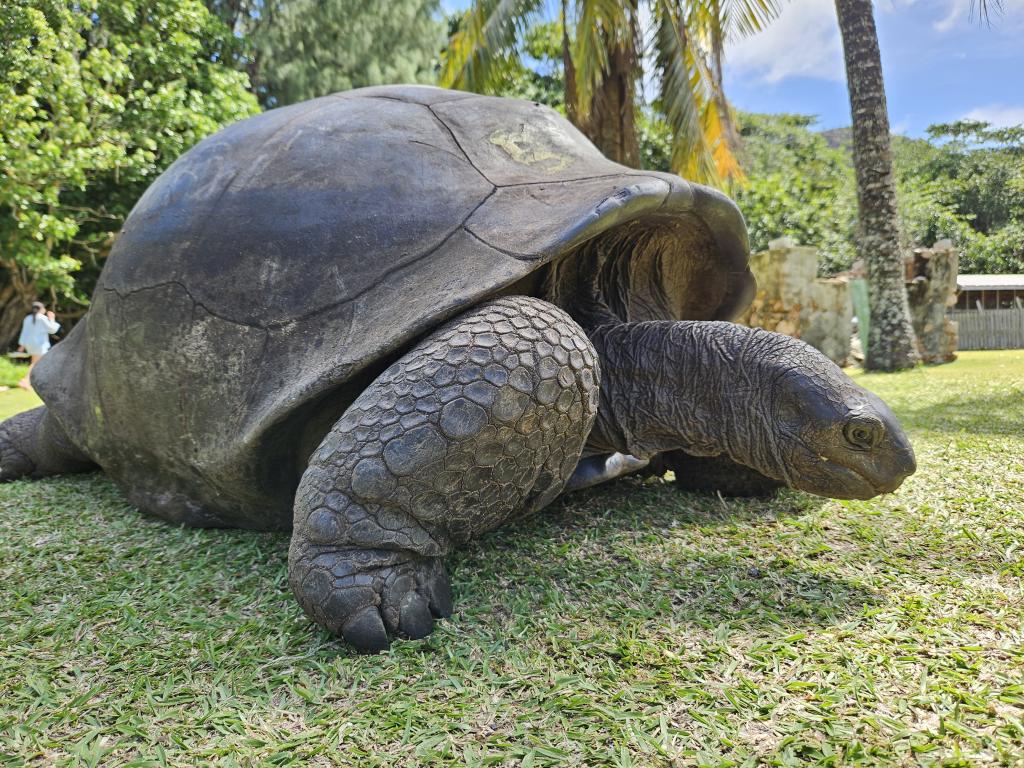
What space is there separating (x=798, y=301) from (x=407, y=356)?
32.7 feet

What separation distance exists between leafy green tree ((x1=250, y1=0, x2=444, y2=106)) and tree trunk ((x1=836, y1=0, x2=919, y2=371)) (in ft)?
38.7

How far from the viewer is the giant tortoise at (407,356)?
1808mm

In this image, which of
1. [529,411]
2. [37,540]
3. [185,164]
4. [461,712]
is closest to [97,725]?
[461,712]

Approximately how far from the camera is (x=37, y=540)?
2.72 metres

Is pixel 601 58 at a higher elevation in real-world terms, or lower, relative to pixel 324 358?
higher

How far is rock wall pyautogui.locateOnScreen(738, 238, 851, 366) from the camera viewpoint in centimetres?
1069

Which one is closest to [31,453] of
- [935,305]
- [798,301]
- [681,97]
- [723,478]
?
[723,478]

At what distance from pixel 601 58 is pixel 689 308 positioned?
521cm

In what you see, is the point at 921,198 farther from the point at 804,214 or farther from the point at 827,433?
the point at 827,433

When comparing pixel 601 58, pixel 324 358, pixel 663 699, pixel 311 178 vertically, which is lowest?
pixel 663 699

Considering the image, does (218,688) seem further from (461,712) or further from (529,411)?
(529,411)

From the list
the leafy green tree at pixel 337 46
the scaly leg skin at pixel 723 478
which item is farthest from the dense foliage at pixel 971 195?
the leafy green tree at pixel 337 46

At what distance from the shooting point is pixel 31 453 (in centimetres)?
361

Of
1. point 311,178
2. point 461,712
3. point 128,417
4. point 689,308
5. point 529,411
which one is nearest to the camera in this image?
point 461,712
